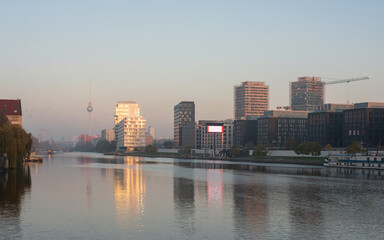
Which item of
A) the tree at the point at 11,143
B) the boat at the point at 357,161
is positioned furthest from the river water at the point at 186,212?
the boat at the point at 357,161

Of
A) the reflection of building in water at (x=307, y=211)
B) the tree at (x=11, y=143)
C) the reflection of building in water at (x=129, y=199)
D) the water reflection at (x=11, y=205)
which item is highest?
the tree at (x=11, y=143)

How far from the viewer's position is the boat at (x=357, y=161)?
145625 millimetres

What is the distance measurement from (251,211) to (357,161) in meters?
111

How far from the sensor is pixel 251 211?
5072 cm

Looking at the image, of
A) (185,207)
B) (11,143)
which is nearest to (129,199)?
(185,207)

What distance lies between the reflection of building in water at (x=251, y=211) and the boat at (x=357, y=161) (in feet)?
275

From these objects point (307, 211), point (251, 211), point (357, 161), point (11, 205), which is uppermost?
point (11, 205)

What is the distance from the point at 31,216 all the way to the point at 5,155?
63812 millimetres

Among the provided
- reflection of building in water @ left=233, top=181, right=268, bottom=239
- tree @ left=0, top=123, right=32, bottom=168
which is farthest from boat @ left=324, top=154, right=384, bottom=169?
tree @ left=0, top=123, right=32, bottom=168

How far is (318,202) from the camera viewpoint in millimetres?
60000

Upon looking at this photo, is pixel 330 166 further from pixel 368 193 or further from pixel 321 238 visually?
pixel 321 238

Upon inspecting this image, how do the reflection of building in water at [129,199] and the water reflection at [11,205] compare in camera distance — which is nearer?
the water reflection at [11,205]

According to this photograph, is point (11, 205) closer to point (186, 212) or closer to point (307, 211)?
point (186, 212)

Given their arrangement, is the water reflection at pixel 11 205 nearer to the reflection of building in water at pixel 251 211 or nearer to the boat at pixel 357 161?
the reflection of building in water at pixel 251 211
